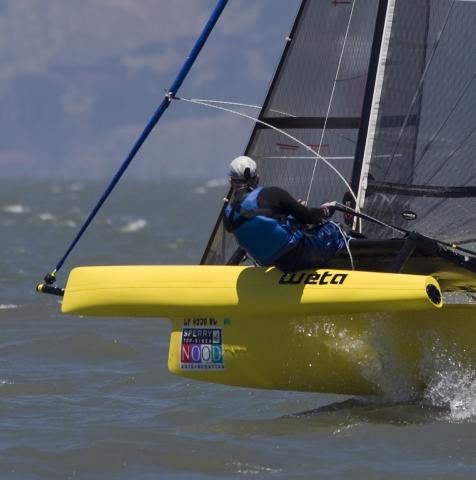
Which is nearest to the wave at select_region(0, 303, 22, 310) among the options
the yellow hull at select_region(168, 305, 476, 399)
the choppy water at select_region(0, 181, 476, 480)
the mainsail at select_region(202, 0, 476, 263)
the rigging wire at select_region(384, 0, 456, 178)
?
the choppy water at select_region(0, 181, 476, 480)

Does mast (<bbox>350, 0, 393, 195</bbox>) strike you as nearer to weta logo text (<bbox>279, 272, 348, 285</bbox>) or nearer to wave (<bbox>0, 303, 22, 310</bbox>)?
weta logo text (<bbox>279, 272, 348, 285</bbox>)

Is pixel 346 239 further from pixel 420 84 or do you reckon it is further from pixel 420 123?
pixel 420 84

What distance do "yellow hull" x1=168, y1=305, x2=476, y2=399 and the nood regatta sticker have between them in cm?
1

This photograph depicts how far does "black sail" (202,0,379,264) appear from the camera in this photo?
740 cm

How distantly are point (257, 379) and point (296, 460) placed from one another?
41.7 inches

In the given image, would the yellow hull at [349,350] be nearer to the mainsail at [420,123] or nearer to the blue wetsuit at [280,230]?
the blue wetsuit at [280,230]

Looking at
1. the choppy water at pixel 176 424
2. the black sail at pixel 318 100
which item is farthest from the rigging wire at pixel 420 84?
the choppy water at pixel 176 424

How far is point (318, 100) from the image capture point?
24.7 feet

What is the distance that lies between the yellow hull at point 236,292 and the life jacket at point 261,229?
0.19m

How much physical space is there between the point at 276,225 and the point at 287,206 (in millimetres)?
110

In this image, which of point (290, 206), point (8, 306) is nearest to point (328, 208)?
point (290, 206)

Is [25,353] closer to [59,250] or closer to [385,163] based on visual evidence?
[385,163]

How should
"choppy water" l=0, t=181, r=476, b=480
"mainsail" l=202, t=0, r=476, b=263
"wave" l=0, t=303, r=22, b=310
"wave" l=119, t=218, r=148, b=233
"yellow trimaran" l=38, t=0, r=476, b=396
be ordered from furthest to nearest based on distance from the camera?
"wave" l=119, t=218, r=148, b=233
"wave" l=0, t=303, r=22, b=310
"mainsail" l=202, t=0, r=476, b=263
"yellow trimaran" l=38, t=0, r=476, b=396
"choppy water" l=0, t=181, r=476, b=480

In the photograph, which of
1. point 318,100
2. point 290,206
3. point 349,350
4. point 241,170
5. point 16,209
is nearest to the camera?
point 290,206
